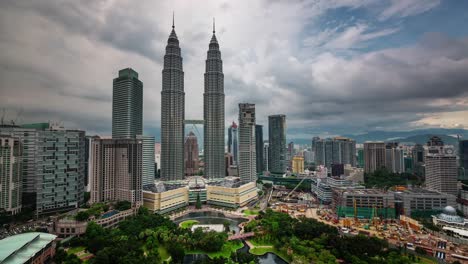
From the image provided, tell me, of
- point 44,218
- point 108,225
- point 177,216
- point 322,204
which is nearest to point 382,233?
point 322,204

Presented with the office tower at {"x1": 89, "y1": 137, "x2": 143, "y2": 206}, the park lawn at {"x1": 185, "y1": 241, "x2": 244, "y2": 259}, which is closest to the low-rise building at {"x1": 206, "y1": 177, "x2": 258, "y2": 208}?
the office tower at {"x1": 89, "y1": 137, "x2": 143, "y2": 206}

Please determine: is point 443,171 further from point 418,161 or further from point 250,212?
point 250,212

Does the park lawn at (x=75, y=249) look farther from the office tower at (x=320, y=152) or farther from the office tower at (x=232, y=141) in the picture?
the office tower at (x=232, y=141)

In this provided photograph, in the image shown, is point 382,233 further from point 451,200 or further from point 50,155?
point 50,155

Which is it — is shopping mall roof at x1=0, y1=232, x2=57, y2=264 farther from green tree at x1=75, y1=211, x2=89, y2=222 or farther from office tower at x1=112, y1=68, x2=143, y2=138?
office tower at x1=112, y1=68, x2=143, y2=138

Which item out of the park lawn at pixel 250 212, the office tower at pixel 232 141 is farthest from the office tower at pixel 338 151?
the park lawn at pixel 250 212
